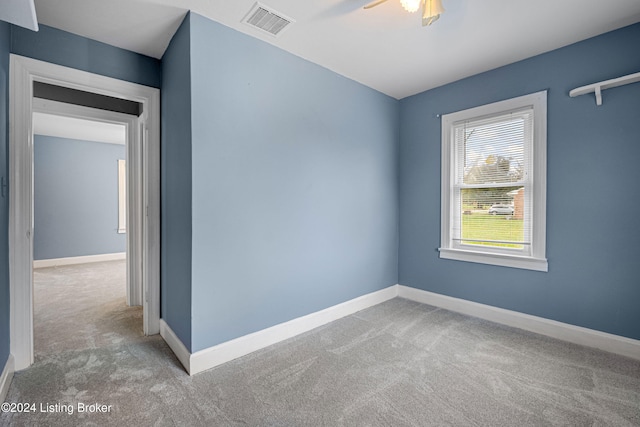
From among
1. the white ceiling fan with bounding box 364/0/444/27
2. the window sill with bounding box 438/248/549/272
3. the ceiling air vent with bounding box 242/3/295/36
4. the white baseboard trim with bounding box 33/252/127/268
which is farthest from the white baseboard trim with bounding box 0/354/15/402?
the white baseboard trim with bounding box 33/252/127/268

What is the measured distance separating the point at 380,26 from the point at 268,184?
1579mm

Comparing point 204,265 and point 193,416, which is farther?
point 204,265

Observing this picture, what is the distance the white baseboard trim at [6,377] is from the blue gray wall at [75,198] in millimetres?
4959

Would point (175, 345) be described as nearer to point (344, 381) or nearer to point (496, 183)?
point (344, 381)

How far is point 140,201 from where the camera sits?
3.01 m

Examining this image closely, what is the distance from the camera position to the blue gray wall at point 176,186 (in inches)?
85.3

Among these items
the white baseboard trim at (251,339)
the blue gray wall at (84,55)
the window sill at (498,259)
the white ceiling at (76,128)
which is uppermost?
the white ceiling at (76,128)

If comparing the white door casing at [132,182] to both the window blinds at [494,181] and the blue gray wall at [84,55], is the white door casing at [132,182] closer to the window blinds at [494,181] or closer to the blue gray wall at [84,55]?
the blue gray wall at [84,55]

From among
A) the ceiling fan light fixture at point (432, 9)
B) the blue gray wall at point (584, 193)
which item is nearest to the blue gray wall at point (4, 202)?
the ceiling fan light fixture at point (432, 9)

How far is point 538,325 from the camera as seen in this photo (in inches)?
109

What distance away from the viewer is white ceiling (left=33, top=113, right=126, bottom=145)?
4.88m

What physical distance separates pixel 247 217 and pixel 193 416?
1359 mm

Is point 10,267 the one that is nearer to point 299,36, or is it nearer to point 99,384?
point 99,384

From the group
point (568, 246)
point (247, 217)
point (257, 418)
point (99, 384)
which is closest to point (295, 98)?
point (247, 217)
